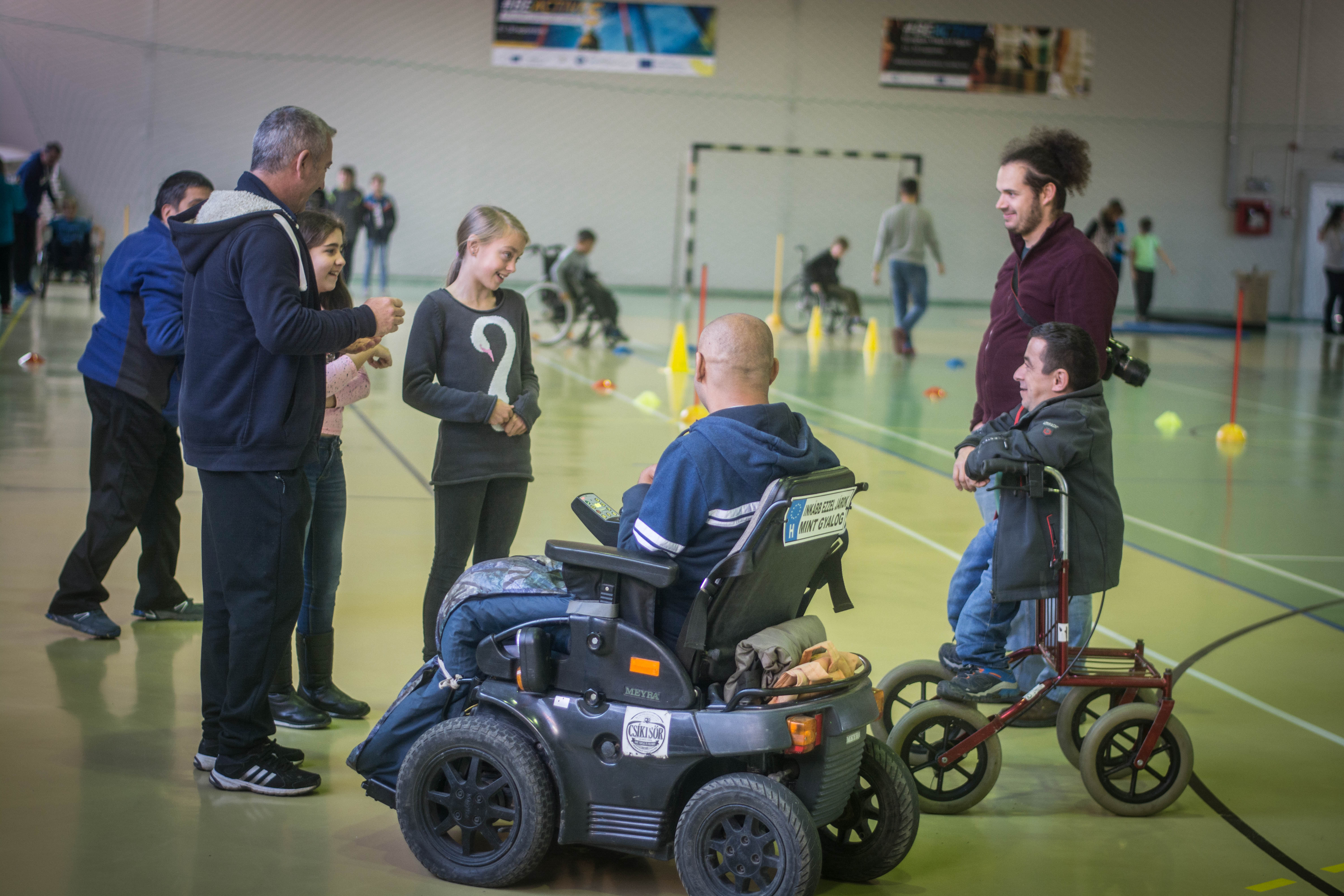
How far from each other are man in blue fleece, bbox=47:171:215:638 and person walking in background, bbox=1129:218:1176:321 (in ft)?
65.9

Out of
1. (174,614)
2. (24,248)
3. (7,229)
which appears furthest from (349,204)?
(174,614)

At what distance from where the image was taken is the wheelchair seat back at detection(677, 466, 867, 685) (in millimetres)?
2633

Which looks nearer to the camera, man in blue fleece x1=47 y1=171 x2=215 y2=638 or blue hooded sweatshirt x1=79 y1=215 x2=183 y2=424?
blue hooded sweatshirt x1=79 y1=215 x2=183 y2=424

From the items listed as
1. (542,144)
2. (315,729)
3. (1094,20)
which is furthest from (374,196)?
(315,729)

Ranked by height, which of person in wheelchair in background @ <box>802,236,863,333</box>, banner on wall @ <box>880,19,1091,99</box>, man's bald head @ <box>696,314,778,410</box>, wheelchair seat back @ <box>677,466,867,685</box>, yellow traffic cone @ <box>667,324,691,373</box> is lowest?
wheelchair seat back @ <box>677,466,867,685</box>

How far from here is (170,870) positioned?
2.72 metres

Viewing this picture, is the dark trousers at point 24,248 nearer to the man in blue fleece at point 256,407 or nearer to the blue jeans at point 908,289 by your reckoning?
the blue jeans at point 908,289

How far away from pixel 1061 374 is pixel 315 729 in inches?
89.5

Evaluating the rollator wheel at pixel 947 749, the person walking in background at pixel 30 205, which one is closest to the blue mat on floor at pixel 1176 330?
the person walking in background at pixel 30 205

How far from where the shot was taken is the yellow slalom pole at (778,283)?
17891 mm

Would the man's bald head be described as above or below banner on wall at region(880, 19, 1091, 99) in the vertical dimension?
below

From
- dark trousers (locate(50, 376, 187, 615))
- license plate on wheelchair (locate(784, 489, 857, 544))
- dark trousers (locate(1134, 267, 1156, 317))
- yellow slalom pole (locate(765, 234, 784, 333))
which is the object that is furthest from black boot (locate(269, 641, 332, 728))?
dark trousers (locate(1134, 267, 1156, 317))

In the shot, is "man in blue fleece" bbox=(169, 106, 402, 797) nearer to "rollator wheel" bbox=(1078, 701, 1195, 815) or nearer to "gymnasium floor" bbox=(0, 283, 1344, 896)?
"gymnasium floor" bbox=(0, 283, 1344, 896)

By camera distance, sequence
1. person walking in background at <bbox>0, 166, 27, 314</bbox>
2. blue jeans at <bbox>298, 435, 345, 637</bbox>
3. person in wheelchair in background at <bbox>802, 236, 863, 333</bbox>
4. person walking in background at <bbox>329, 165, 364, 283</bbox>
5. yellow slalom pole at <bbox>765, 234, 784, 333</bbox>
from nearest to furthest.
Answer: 1. blue jeans at <bbox>298, 435, 345, 637</bbox>
2. person walking in background at <bbox>0, 166, 27, 314</bbox>
3. person in wheelchair in background at <bbox>802, 236, 863, 333</bbox>
4. yellow slalom pole at <bbox>765, 234, 784, 333</bbox>
5. person walking in background at <bbox>329, 165, 364, 283</bbox>
